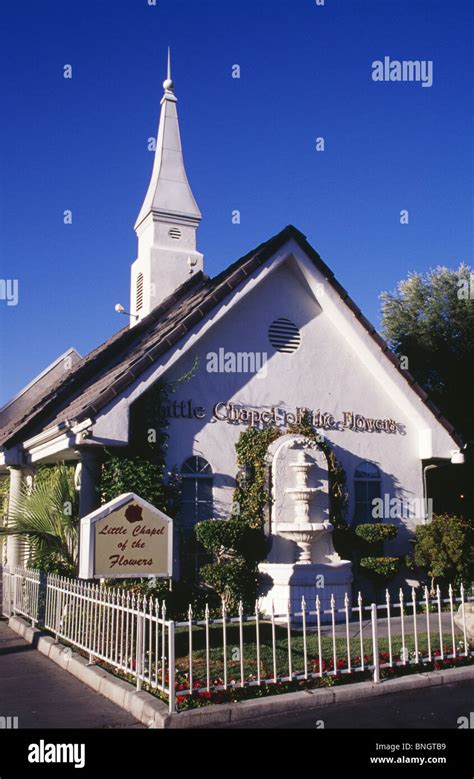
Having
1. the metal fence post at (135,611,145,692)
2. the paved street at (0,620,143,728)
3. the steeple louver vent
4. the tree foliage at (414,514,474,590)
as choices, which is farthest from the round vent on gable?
the metal fence post at (135,611,145,692)

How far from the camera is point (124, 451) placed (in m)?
13.2

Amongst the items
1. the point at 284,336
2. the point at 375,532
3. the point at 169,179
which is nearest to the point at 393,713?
the point at 375,532

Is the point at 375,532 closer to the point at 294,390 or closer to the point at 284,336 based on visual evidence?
the point at 294,390

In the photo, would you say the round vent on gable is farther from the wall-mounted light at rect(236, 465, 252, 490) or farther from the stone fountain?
the wall-mounted light at rect(236, 465, 252, 490)

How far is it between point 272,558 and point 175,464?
269cm

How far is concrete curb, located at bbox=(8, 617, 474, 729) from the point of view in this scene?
698 centimetres

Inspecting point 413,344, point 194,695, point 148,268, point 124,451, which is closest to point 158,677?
point 194,695

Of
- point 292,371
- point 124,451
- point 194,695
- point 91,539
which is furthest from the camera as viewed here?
point 292,371

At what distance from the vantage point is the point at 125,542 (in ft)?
29.6

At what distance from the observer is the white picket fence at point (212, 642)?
25.5 ft

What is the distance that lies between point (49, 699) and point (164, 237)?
48.9 ft

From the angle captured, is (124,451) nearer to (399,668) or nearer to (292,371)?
(292,371)

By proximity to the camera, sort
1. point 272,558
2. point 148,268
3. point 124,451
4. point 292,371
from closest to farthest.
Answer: point 124,451
point 272,558
point 292,371
point 148,268

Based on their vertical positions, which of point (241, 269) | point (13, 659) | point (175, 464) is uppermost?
point (241, 269)
